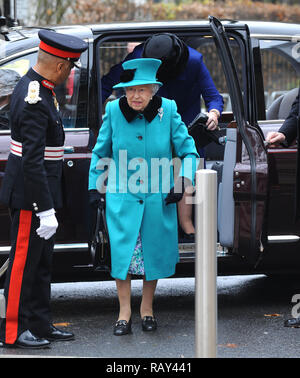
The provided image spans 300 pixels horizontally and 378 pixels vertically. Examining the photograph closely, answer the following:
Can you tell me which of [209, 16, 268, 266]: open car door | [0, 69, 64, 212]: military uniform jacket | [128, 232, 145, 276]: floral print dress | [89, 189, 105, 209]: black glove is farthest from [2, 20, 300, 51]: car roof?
[128, 232, 145, 276]: floral print dress

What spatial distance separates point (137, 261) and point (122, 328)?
1.38 feet

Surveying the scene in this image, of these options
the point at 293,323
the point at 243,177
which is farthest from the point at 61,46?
the point at 293,323

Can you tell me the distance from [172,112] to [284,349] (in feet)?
5.14

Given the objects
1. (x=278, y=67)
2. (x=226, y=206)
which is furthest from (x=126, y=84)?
(x=278, y=67)

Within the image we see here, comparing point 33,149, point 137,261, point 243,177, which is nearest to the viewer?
point 33,149

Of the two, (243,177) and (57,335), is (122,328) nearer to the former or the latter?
(57,335)

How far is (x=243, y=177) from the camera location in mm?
5301

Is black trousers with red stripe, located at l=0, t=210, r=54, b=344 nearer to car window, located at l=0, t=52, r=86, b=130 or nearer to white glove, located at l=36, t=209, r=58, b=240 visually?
white glove, located at l=36, t=209, r=58, b=240

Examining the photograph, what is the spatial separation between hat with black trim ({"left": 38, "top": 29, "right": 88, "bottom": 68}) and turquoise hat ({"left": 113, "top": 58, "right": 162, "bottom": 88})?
1.14 feet

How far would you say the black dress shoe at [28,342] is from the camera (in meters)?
5.05

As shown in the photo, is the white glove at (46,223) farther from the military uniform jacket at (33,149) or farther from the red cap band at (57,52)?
the red cap band at (57,52)

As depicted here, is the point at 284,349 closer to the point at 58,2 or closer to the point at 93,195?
the point at 93,195

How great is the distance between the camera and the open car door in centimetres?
525
